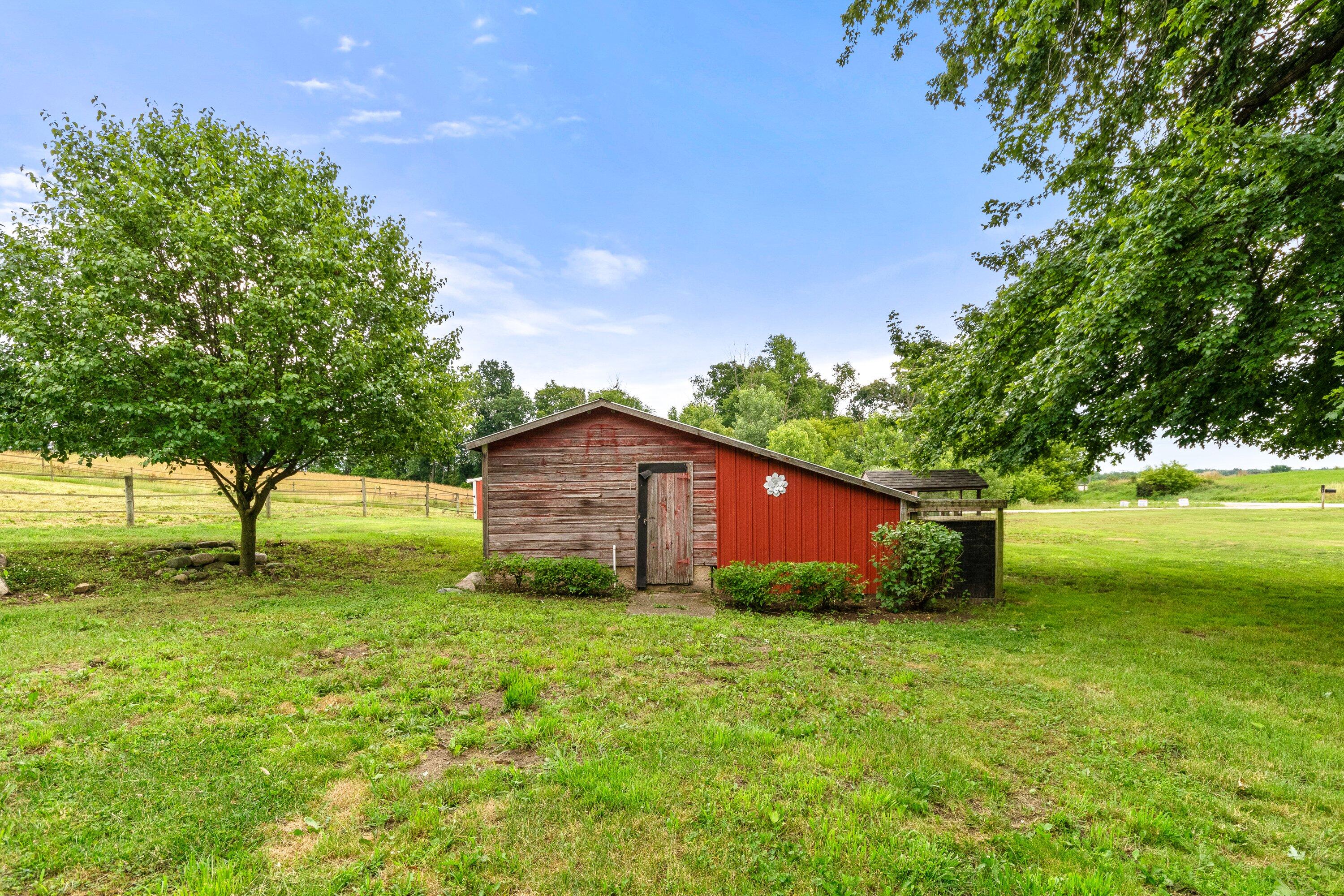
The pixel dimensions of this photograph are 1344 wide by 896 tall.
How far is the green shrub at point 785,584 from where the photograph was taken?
8.31m

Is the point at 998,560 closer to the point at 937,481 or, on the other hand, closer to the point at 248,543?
the point at 937,481

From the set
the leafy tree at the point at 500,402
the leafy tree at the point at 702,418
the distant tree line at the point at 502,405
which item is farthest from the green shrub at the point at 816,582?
the leafy tree at the point at 500,402

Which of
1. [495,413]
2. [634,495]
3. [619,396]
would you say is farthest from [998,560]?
[495,413]

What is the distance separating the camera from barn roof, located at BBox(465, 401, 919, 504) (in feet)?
31.4

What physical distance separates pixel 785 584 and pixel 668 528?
2552mm

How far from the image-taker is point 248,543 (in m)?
10.0

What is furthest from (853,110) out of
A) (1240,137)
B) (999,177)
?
(1240,137)

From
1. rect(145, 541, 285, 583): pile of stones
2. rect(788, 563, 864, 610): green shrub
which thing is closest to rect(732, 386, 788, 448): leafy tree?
rect(788, 563, 864, 610): green shrub

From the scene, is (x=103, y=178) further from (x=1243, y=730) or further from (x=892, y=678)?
(x=1243, y=730)

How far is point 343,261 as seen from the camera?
10031mm

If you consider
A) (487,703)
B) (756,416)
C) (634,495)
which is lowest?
(487,703)

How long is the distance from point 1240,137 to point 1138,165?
1582mm

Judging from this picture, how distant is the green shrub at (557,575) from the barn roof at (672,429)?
2251 millimetres

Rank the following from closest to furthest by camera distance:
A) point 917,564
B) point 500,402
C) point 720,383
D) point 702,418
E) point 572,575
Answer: point 917,564 < point 572,575 < point 702,418 < point 500,402 < point 720,383
